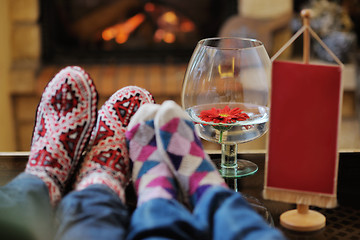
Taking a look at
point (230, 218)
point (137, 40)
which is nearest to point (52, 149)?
point (230, 218)

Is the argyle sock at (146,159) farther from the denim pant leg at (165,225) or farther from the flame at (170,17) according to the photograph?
the flame at (170,17)

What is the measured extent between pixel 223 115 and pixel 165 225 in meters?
0.26

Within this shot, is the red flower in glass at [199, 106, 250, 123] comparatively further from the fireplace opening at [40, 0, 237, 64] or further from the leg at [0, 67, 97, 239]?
the fireplace opening at [40, 0, 237, 64]

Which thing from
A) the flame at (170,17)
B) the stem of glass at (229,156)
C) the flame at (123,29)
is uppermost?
the flame at (170,17)

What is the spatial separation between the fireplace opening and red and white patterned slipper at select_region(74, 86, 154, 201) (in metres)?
1.34

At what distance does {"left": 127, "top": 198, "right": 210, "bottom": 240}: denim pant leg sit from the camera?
0.45m

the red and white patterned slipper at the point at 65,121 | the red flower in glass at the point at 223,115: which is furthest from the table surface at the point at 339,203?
the red and white patterned slipper at the point at 65,121

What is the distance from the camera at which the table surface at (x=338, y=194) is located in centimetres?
55

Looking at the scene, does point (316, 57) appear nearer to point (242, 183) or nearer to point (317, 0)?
point (317, 0)

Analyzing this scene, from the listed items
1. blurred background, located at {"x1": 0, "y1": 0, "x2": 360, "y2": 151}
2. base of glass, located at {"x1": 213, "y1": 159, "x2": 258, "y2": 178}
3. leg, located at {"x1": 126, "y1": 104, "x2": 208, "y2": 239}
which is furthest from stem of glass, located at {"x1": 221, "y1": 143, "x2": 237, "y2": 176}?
blurred background, located at {"x1": 0, "y1": 0, "x2": 360, "y2": 151}

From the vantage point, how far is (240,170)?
2.29 ft

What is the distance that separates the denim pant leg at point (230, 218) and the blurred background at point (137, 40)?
1.39 m

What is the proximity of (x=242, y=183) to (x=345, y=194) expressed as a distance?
0.14 m

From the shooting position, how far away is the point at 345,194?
2.14 feet
